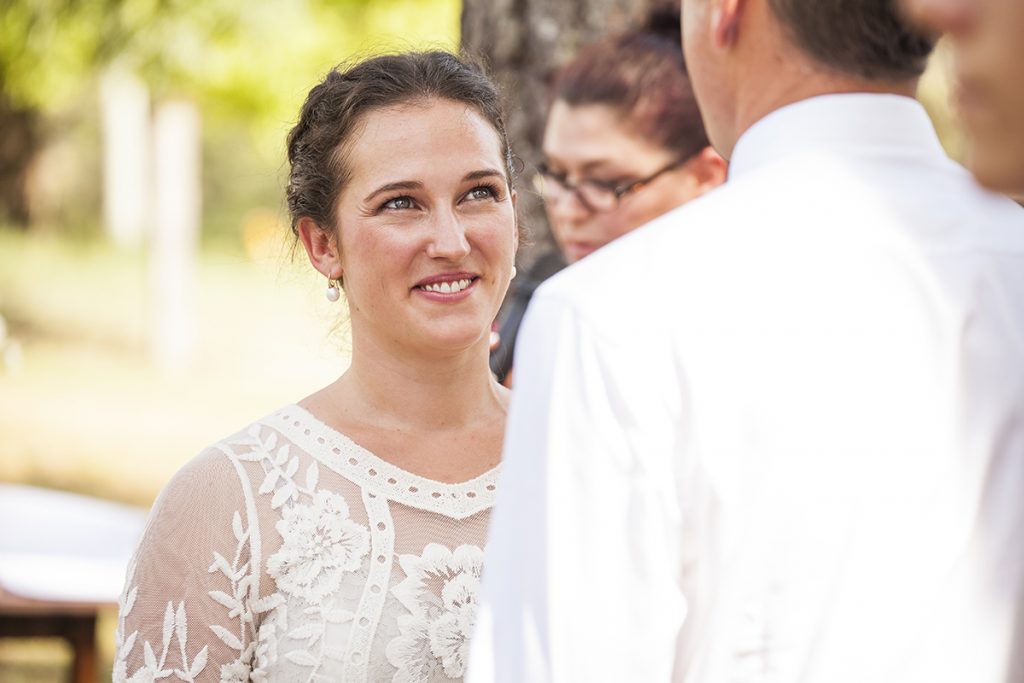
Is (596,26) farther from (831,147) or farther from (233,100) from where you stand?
(233,100)

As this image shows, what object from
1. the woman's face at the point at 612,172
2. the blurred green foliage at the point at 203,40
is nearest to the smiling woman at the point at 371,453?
the woman's face at the point at 612,172

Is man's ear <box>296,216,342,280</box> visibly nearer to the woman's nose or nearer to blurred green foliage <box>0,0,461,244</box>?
the woman's nose

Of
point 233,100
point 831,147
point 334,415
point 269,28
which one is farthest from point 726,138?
point 233,100

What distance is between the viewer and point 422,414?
2668 millimetres

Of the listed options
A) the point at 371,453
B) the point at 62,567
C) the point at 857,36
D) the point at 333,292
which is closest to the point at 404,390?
the point at 371,453

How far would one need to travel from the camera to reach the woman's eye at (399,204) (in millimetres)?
2598

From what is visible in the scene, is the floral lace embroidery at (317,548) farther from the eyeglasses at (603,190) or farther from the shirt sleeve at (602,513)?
the eyeglasses at (603,190)

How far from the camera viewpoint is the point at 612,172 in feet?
11.6

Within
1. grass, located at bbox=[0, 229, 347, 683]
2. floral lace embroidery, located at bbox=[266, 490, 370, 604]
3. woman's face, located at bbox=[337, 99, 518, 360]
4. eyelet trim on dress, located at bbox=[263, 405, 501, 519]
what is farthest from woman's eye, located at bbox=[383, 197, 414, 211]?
grass, located at bbox=[0, 229, 347, 683]

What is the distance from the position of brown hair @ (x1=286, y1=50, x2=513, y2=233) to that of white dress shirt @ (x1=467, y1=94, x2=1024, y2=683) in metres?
1.26

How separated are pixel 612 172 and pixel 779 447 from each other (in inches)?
84.1

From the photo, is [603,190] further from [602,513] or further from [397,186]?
[602,513]

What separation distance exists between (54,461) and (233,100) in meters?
4.53

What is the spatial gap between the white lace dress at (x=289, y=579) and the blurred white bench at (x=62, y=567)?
1.94 metres
